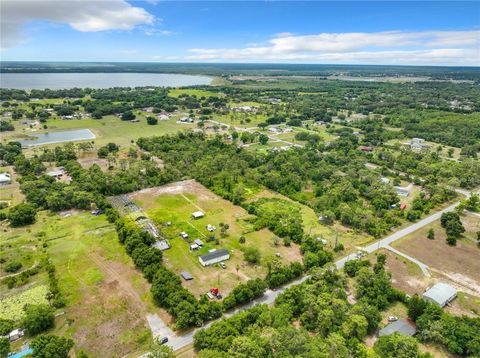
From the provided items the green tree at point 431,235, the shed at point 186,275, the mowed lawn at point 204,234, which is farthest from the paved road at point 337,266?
the shed at point 186,275

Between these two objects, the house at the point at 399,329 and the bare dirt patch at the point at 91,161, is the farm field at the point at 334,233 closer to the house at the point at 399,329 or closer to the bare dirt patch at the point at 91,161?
the house at the point at 399,329

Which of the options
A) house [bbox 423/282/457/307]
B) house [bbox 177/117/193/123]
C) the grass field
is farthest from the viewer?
house [bbox 177/117/193/123]

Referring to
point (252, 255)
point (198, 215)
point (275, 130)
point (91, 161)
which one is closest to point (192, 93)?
point (275, 130)

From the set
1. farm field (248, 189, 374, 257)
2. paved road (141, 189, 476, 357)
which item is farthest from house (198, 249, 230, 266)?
farm field (248, 189, 374, 257)

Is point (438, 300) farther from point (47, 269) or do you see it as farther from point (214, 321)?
point (47, 269)

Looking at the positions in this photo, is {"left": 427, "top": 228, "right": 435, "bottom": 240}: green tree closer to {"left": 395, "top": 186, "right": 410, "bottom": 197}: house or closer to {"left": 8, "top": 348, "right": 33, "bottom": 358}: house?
{"left": 395, "top": 186, "right": 410, "bottom": 197}: house

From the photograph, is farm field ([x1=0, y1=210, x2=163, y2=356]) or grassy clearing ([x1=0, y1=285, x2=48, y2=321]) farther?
grassy clearing ([x1=0, y1=285, x2=48, y2=321])
